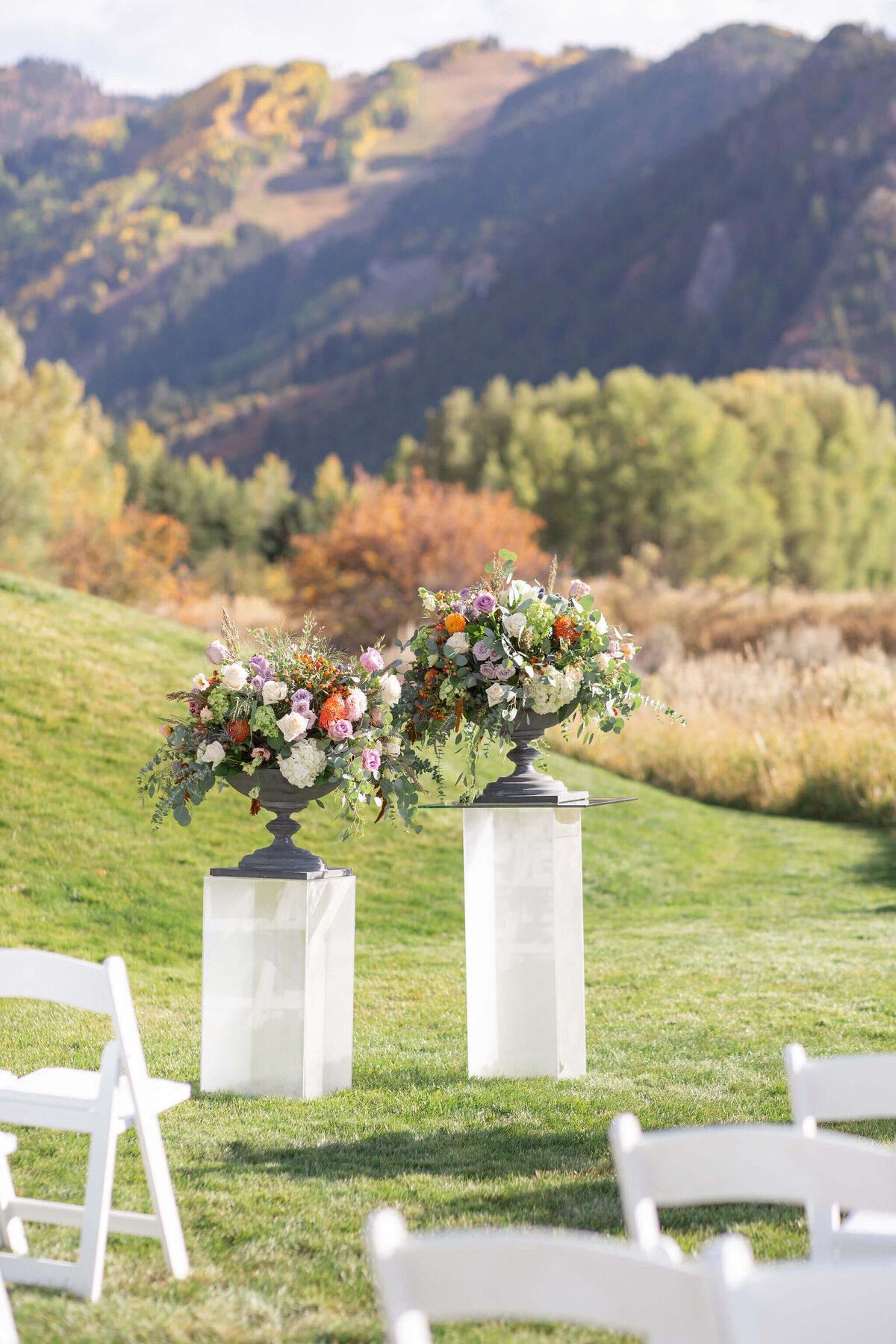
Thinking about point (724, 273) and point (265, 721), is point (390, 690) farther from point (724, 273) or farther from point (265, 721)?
point (724, 273)

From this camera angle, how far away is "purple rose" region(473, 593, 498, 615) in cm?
570

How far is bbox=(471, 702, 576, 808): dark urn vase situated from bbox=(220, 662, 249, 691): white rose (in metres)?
1.16

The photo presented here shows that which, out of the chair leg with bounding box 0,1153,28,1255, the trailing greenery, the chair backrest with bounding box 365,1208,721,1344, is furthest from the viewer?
the trailing greenery

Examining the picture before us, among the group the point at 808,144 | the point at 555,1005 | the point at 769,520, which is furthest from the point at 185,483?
the point at 808,144

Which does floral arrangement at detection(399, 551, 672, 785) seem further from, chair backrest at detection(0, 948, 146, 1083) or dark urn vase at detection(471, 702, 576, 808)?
chair backrest at detection(0, 948, 146, 1083)

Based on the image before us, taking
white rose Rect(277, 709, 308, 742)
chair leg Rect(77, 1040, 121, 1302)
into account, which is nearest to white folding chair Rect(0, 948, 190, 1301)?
chair leg Rect(77, 1040, 121, 1302)

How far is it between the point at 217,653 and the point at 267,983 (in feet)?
4.63

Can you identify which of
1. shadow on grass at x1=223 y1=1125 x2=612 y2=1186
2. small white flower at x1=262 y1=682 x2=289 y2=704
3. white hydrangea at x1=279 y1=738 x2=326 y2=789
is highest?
small white flower at x1=262 y1=682 x2=289 y2=704

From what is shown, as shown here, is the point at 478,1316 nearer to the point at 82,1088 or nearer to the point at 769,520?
the point at 82,1088

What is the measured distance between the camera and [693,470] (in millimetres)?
45531

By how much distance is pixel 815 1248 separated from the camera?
2.71m

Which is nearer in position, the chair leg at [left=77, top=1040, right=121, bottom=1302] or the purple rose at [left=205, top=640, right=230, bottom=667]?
the chair leg at [left=77, top=1040, right=121, bottom=1302]

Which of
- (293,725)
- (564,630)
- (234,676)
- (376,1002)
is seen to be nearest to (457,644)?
(564,630)

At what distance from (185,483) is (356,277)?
147 m
